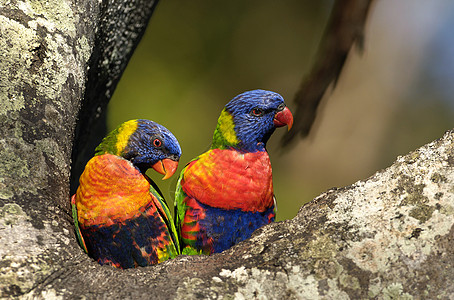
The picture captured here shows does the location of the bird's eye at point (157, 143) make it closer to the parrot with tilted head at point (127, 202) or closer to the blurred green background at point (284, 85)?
the parrot with tilted head at point (127, 202)

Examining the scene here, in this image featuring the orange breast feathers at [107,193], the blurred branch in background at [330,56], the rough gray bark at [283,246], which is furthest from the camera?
the blurred branch in background at [330,56]

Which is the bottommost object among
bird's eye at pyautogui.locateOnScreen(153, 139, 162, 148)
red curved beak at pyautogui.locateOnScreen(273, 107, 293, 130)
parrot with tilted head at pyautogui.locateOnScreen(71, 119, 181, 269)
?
parrot with tilted head at pyautogui.locateOnScreen(71, 119, 181, 269)

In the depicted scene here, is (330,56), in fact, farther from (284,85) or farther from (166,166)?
(166,166)

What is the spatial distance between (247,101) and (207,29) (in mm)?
2490

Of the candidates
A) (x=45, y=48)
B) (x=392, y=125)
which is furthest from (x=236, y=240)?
(x=392, y=125)

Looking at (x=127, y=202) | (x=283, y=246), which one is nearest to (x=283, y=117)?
(x=127, y=202)

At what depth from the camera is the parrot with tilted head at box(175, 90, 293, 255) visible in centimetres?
230

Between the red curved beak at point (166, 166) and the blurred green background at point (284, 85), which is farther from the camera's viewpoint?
the blurred green background at point (284, 85)

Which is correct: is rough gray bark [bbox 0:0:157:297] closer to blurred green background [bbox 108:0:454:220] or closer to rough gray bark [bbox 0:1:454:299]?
rough gray bark [bbox 0:1:454:299]

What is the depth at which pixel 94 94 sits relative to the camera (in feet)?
9.63

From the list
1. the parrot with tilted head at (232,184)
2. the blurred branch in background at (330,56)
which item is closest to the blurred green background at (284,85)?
the blurred branch in background at (330,56)

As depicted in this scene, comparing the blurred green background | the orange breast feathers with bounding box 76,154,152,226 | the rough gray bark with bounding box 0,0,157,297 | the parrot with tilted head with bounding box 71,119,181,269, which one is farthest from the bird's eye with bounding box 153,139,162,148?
the blurred green background

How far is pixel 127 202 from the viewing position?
2045mm

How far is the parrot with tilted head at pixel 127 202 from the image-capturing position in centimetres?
201
